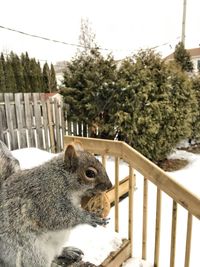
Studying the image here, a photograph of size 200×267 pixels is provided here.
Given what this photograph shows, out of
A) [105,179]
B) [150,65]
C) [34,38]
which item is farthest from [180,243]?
[150,65]

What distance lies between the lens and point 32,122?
3951mm

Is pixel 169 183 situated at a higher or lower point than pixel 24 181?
lower

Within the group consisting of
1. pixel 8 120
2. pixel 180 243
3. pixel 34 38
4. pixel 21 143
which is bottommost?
pixel 180 243

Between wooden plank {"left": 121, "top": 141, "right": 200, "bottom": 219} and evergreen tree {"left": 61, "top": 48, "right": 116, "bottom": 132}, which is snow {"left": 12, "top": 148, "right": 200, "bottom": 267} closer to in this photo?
wooden plank {"left": 121, "top": 141, "right": 200, "bottom": 219}

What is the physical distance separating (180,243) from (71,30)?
6.56 feet

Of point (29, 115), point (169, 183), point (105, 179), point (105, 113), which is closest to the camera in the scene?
point (105, 179)

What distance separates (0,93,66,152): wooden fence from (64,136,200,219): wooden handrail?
1549 mm

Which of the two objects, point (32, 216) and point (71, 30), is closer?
point (32, 216)

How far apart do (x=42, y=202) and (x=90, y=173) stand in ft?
0.55

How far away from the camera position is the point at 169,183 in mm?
1641

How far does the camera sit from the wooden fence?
3547 mm

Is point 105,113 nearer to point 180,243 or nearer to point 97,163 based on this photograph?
point 180,243

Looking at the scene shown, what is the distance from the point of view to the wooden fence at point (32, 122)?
3.55m

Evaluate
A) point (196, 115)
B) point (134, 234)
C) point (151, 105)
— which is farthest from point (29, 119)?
point (196, 115)
